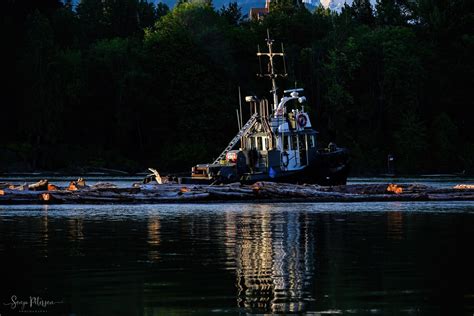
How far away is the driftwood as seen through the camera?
57.9 m

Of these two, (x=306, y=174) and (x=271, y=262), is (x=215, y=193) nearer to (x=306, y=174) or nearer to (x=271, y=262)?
(x=306, y=174)

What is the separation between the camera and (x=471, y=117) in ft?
409

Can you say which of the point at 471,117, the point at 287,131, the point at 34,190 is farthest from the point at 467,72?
the point at 34,190

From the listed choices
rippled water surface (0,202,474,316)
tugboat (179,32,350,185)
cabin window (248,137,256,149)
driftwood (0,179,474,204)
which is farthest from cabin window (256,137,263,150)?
rippled water surface (0,202,474,316)

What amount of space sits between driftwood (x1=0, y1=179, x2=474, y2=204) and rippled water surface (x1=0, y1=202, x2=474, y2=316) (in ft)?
37.1

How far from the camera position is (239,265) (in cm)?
2678

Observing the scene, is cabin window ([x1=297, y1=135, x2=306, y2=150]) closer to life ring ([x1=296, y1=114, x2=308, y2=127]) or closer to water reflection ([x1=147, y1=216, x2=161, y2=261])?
life ring ([x1=296, y1=114, x2=308, y2=127])

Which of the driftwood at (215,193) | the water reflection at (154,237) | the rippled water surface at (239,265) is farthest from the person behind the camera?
the driftwood at (215,193)

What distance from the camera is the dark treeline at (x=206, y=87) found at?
106 m

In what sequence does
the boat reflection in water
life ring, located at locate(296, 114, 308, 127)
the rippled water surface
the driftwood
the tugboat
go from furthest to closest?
life ring, located at locate(296, 114, 308, 127) → the tugboat → the driftwood → the boat reflection in water → the rippled water surface

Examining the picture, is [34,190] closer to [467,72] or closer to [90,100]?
[90,100]

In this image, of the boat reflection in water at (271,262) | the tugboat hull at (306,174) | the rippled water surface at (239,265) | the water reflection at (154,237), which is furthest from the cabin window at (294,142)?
the boat reflection in water at (271,262)

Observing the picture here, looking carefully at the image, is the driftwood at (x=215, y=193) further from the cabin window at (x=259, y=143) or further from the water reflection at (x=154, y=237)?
the water reflection at (x=154, y=237)

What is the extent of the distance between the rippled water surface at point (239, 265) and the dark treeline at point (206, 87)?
60.3 metres
